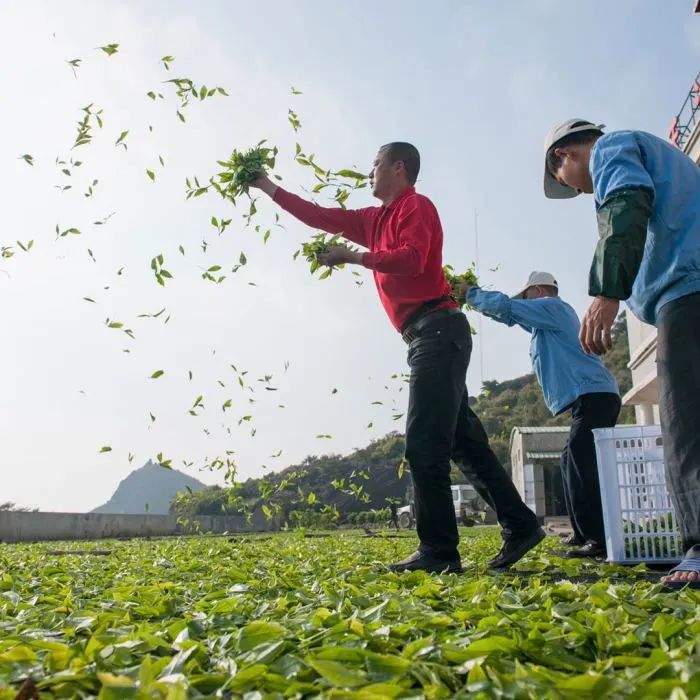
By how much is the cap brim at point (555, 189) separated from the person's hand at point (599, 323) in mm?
802

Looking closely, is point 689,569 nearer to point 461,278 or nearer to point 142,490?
point 461,278

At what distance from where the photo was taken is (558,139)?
301 centimetres

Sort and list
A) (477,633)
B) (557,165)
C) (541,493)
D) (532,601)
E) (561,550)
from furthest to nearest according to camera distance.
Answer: (541,493), (561,550), (557,165), (532,601), (477,633)

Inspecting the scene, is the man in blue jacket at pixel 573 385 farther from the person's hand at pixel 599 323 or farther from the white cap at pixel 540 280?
the person's hand at pixel 599 323

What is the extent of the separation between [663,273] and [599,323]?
37cm

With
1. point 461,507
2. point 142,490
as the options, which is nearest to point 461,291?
point 461,507

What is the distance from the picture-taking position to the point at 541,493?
2552cm

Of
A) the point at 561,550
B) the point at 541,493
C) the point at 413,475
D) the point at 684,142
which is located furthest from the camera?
the point at 541,493

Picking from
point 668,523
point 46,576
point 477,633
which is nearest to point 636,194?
point 477,633

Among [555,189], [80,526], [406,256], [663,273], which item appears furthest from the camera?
[80,526]

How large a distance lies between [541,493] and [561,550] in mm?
21389

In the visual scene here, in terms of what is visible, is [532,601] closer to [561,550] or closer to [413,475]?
[413,475]

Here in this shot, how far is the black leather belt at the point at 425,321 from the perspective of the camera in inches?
142

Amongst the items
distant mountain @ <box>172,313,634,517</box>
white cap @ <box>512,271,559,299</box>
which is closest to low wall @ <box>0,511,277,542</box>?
white cap @ <box>512,271,559,299</box>
